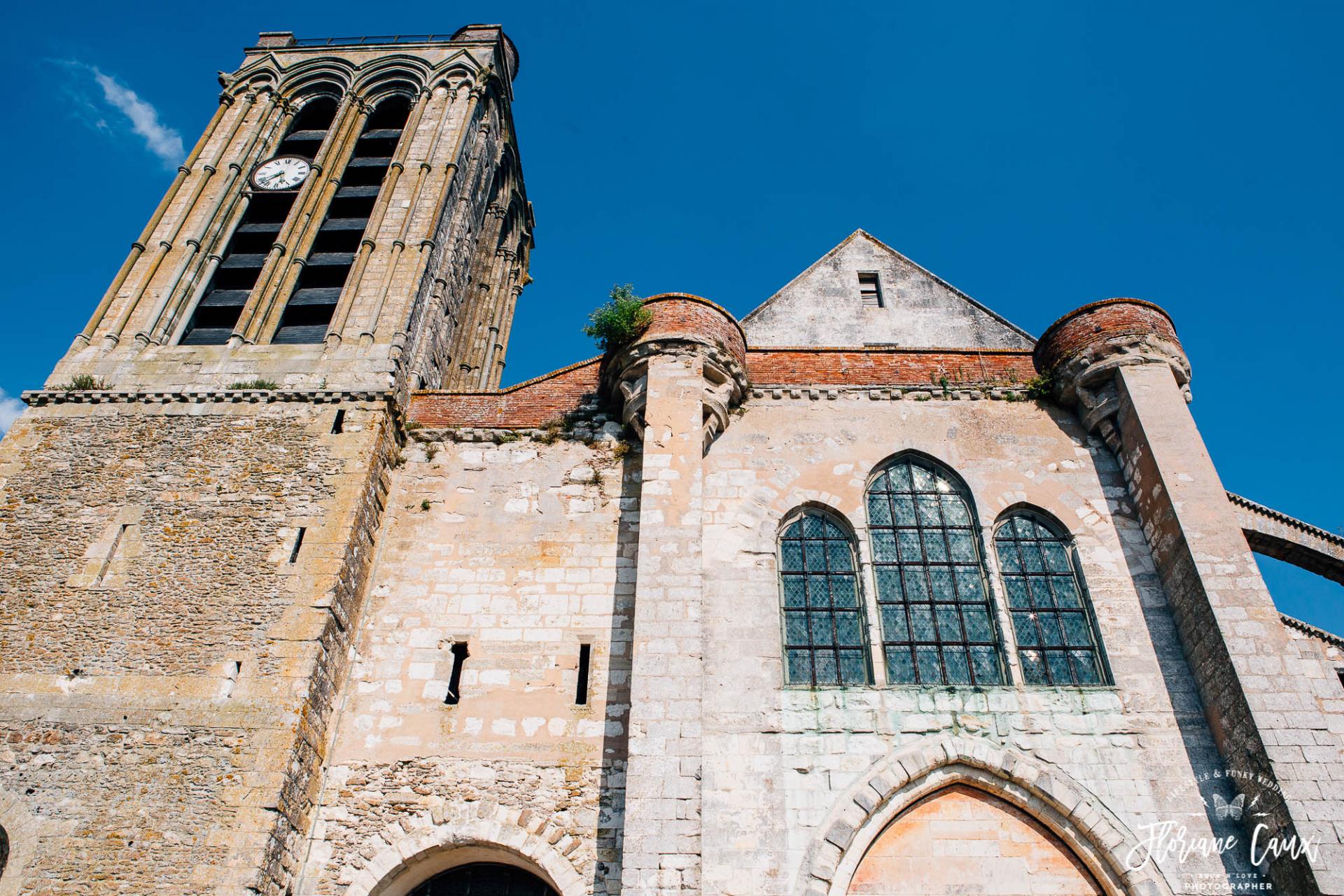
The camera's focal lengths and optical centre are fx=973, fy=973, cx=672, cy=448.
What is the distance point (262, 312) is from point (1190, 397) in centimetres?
1204

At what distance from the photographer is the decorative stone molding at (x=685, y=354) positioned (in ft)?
36.6

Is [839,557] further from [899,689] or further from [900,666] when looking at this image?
[899,689]

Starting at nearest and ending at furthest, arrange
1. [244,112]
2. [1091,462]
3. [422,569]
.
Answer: [422,569], [1091,462], [244,112]

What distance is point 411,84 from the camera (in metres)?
18.3

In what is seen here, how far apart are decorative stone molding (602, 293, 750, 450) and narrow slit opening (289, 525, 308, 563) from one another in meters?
3.70

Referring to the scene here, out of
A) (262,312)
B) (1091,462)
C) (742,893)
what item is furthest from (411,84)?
(742,893)

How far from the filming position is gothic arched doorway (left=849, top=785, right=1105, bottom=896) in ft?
26.9

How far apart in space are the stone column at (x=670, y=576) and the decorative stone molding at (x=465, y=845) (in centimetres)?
104

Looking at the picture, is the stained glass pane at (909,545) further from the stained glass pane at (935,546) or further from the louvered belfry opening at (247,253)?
the louvered belfry opening at (247,253)

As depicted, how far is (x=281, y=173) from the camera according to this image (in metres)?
16.4

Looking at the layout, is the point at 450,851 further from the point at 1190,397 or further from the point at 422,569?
the point at 1190,397

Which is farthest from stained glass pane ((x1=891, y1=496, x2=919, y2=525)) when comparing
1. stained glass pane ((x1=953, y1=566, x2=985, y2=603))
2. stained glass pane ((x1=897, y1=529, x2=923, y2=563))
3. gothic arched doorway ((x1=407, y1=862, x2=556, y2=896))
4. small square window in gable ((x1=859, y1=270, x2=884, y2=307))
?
gothic arched doorway ((x1=407, y1=862, x2=556, y2=896))

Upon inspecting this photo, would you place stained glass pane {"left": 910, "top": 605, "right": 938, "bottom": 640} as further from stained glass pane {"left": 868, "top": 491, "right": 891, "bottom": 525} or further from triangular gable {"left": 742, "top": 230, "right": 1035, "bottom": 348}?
triangular gable {"left": 742, "top": 230, "right": 1035, "bottom": 348}

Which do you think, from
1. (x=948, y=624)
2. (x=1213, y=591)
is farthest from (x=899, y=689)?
(x=1213, y=591)
